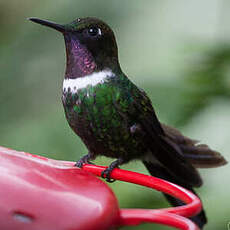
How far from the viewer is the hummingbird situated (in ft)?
9.00

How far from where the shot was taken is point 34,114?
479 centimetres

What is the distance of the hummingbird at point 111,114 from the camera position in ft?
9.00

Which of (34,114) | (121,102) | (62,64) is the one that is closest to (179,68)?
(121,102)

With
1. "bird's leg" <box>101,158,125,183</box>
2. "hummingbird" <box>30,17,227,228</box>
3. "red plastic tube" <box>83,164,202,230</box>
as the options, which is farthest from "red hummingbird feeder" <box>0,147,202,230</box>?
"hummingbird" <box>30,17,227,228</box>

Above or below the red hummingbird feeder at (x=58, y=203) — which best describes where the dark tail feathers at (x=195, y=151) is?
below

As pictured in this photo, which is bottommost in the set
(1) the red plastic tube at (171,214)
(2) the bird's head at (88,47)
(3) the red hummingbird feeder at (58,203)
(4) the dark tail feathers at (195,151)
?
(4) the dark tail feathers at (195,151)

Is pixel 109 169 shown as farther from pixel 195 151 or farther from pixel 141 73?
pixel 141 73

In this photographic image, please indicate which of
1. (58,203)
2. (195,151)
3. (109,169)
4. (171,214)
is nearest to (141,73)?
(195,151)

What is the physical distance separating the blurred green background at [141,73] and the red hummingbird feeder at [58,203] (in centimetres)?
113

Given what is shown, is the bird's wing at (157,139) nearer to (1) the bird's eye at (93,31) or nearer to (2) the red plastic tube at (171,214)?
(1) the bird's eye at (93,31)

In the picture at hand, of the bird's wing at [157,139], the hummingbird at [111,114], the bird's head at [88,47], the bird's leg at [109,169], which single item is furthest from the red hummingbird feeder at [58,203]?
the bird's wing at [157,139]

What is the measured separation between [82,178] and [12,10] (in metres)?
3.37

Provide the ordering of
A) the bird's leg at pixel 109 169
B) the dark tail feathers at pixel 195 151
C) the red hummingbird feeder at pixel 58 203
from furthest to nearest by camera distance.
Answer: the dark tail feathers at pixel 195 151 < the bird's leg at pixel 109 169 < the red hummingbird feeder at pixel 58 203

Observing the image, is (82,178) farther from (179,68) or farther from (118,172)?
(179,68)
